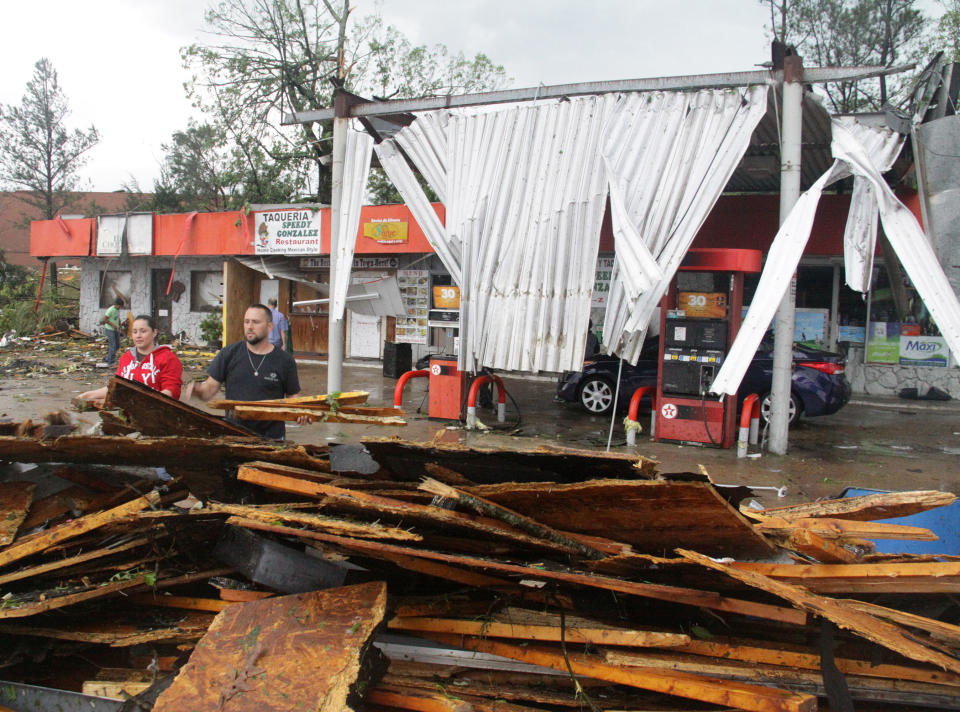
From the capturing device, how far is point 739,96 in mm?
8492

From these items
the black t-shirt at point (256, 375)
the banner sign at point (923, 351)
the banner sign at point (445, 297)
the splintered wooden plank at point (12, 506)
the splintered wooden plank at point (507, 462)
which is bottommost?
the splintered wooden plank at point (12, 506)

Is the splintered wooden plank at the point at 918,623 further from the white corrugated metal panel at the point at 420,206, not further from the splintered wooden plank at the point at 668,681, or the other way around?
the white corrugated metal panel at the point at 420,206

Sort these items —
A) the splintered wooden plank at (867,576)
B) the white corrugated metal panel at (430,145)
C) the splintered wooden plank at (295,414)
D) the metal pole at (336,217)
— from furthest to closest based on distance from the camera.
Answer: the metal pole at (336,217) < the white corrugated metal panel at (430,145) < the splintered wooden plank at (295,414) < the splintered wooden plank at (867,576)

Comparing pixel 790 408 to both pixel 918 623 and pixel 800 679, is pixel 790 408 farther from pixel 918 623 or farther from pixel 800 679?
pixel 800 679

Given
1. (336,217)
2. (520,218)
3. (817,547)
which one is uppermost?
(336,217)

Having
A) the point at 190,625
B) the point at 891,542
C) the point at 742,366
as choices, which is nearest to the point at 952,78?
the point at 742,366

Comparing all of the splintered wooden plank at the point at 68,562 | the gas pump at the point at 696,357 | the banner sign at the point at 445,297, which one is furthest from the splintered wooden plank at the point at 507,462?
the banner sign at the point at 445,297

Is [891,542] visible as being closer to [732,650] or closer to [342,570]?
[732,650]

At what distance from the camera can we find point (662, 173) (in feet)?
28.7

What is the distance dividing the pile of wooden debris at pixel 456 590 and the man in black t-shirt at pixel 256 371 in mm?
1648

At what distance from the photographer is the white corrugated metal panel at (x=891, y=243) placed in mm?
6863

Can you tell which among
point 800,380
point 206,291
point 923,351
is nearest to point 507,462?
point 800,380

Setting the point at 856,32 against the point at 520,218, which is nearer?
the point at 520,218

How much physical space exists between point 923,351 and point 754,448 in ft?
23.4
